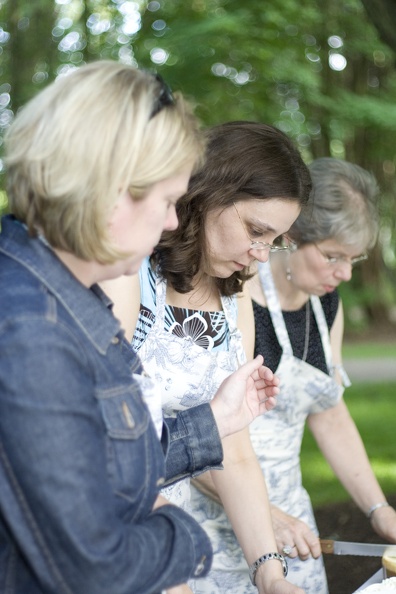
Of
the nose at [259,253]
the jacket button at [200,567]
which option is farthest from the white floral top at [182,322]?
the jacket button at [200,567]

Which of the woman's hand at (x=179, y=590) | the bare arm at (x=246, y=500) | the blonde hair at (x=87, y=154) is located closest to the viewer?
the blonde hair at (x=87, y=154)

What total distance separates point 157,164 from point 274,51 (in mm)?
8510

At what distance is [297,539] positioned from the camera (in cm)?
279

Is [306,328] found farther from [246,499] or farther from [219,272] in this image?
[246,499]

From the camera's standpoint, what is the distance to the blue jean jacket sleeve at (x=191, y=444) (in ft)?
6.57

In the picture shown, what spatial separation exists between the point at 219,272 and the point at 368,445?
549 centimetres

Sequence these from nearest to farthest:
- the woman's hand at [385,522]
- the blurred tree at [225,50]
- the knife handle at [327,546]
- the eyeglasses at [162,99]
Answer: the eyeglasses at [162,99] < the knife handle at [327,546] < the woman's hand at [385,522] < the blurred tree at [225,50]

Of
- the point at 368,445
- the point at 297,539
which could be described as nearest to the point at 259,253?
the point at 297,539

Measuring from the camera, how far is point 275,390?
2.19 metres

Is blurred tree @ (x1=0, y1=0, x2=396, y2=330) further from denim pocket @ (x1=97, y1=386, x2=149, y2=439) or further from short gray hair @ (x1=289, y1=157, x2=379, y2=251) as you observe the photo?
denim pocket @ (x1=97, y1=386, x2=149, y2=439)

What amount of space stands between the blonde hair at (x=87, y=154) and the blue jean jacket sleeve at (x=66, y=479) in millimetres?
190

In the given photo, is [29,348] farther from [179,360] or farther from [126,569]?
[179,360]

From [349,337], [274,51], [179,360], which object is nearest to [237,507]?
[179,360]

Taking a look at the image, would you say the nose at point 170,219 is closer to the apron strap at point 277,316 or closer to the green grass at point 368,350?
the apron strap at point 277,316
